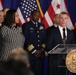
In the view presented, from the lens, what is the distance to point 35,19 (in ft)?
15.2

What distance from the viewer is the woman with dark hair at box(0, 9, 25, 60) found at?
13.0ft

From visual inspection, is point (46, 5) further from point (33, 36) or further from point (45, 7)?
point (33, 36)

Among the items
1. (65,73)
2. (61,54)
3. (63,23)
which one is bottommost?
(65,73)

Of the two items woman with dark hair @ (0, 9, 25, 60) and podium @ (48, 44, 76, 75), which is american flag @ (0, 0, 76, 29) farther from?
woman with dark hair @ (0, 9, 25, 60)

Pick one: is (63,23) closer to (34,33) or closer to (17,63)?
(34,33)

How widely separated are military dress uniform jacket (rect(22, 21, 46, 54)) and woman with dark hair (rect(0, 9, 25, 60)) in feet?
1.94

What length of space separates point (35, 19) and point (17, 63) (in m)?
3.48

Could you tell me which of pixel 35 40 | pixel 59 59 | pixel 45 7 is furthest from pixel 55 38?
pixel 45 7

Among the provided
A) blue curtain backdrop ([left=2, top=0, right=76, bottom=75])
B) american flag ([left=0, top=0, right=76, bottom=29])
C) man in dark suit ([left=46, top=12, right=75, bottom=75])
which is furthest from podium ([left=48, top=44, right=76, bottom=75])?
blue curtain backdrop ([left=2, top=0, right=76, bottom=75])

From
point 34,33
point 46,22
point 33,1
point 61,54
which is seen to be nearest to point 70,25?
point 46,22

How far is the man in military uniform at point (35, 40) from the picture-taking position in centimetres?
464

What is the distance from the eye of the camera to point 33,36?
15.6 feet

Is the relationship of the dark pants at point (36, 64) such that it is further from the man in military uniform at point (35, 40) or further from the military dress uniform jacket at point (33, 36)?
the military dress uniform jacket at point (33, 36)

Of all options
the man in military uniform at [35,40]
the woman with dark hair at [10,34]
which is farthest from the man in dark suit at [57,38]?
the woman with dark hair at [10,34]
